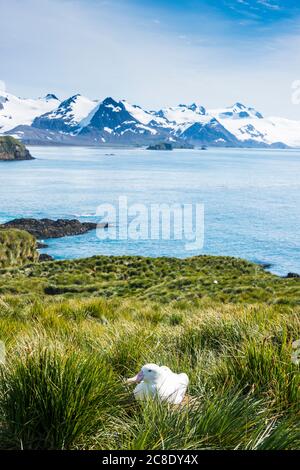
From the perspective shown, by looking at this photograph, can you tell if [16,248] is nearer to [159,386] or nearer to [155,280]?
[155,280]

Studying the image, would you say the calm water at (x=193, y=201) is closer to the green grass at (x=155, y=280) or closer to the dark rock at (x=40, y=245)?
the dark rock at (x=40, y=245)

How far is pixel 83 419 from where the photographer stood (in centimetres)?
322

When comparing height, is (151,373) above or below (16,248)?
above

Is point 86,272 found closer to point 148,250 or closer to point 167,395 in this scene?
point 148,250

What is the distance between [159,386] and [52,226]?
71.9m

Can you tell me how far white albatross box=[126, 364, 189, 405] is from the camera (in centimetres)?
354

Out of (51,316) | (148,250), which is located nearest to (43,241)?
(148,250)

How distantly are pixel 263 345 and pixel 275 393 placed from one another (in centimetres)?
48

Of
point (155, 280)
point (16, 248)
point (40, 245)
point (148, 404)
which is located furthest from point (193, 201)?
point (148, 404)

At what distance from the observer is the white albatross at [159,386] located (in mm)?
3543

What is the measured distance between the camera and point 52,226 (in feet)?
243

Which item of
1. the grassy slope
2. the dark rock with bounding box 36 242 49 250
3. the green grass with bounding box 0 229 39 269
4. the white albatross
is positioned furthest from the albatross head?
the dark rock with bounding box 36 242 49 250

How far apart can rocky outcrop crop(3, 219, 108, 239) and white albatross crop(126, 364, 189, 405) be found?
219 ft

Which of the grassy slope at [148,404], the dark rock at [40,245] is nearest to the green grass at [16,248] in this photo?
the dark rock at [40,245]
